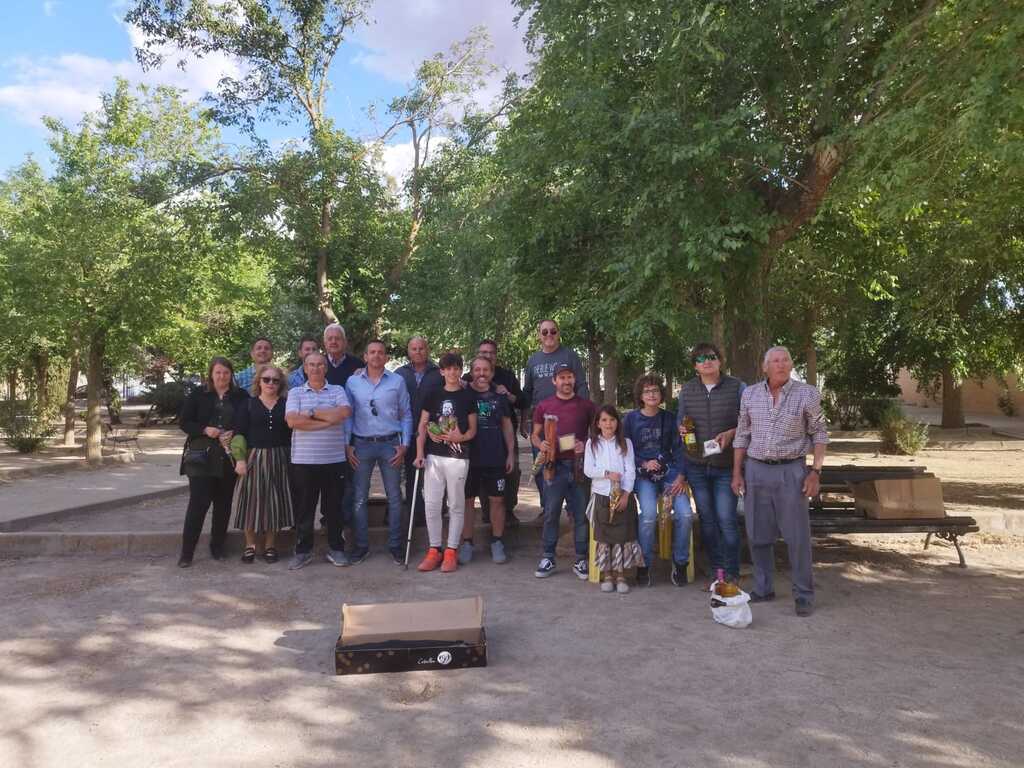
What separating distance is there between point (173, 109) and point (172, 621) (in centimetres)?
2105

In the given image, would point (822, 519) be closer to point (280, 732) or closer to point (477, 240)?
point (280, 732)

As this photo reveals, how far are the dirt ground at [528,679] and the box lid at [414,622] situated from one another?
0.21 meters

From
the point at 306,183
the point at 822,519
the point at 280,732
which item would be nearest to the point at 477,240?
the point at 306,183

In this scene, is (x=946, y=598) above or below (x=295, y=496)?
below

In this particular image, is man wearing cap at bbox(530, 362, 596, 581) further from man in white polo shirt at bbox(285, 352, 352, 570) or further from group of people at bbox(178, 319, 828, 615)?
man in white polo shirt at bbox(285, 352, 352, 570)

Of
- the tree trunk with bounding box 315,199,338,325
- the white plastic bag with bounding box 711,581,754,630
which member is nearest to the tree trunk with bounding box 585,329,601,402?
the tree trunk with bounding box 315,199,338,325

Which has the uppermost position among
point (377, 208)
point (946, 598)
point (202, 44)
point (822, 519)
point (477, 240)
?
point (202, 44)

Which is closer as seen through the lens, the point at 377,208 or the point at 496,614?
the point at 496,614

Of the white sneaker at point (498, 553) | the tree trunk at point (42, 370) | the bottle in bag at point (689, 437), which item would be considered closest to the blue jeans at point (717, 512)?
the bottle in bag at point (689, 437)

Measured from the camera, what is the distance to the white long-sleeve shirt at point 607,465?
5.92m

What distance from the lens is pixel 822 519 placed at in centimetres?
636

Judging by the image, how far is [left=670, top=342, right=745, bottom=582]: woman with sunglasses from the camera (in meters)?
5.89

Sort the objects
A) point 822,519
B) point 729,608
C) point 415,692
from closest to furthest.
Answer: point 415,692 < point 729,608 < point 822,519

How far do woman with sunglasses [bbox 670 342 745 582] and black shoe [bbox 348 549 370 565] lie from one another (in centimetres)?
273
